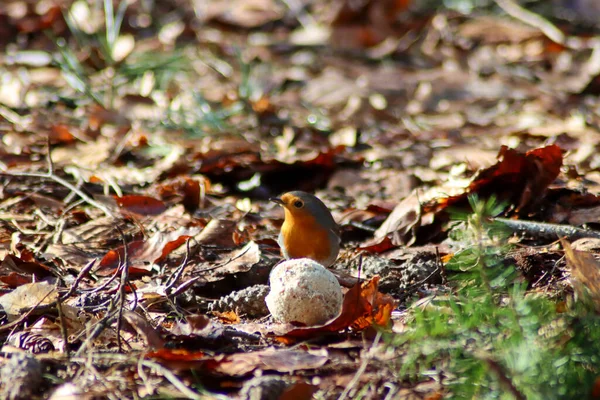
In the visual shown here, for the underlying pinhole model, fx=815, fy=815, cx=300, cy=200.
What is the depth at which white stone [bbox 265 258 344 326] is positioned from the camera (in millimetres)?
2996

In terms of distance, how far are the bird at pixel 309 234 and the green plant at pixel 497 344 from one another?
167 cm

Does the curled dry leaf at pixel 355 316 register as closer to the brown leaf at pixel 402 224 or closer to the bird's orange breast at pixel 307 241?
the bird's orange breast at pixel 307 241

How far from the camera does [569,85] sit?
7.51m

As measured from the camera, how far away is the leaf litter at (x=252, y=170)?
284 centimetres

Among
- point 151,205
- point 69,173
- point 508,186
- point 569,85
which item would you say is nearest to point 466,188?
point 508,186

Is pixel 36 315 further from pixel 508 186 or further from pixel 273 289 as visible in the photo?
pixel 508 186

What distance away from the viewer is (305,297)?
2992 millimetres

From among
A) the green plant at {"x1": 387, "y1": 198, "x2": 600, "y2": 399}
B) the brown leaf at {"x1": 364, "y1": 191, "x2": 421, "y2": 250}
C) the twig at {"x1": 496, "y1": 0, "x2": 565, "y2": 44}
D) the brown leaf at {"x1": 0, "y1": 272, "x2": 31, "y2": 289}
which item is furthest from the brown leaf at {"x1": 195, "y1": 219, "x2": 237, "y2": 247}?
the twig at {"x1": 496, "y1": 0, "x2": 565, "y2": 44}

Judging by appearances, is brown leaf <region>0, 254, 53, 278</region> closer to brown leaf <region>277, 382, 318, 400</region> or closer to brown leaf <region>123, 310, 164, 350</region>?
brown leaf <region>123, 310, 164, 350</region>

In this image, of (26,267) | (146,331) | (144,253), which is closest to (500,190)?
(144,253)

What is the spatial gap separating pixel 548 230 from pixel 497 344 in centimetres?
180

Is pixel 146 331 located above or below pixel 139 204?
above

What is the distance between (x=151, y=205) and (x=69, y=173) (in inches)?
37.2

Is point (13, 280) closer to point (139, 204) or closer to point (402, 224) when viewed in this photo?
point (139, 204)
